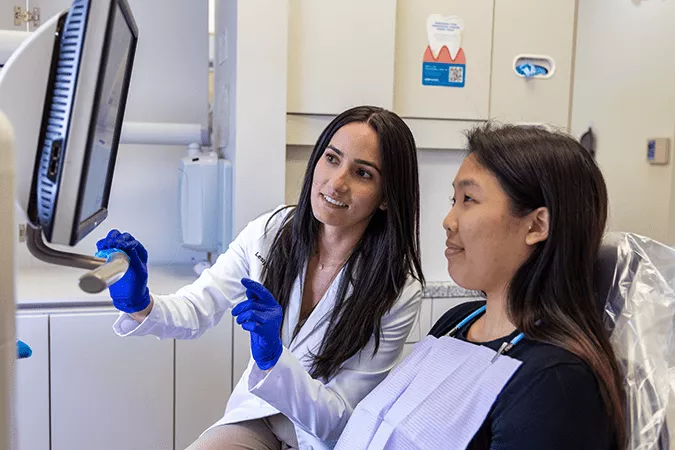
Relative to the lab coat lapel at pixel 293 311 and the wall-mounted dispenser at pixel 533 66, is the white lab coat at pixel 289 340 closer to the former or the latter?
the lab coat lapel at pixel 293 311

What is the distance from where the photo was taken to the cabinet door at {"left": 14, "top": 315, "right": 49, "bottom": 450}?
2023mm

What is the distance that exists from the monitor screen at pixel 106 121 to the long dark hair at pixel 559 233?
2.01 ft

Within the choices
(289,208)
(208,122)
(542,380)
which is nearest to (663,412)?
(542,380)

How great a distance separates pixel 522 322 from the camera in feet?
3.56

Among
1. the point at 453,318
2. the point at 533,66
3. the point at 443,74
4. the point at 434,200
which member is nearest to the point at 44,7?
the point at 443,74

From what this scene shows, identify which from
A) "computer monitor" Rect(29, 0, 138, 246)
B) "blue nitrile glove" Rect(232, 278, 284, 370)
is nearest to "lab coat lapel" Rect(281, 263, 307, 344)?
"blue nitrile glove" Rect(232, 278, 284, 370)

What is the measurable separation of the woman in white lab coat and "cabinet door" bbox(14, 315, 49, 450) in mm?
660

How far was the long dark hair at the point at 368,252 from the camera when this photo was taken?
152cm

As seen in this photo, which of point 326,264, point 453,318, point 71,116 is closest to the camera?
point 71,116

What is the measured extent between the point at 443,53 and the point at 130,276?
1.47m

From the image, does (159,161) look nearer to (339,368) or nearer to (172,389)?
(172,389)

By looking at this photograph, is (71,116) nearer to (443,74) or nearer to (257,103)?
(257,103)

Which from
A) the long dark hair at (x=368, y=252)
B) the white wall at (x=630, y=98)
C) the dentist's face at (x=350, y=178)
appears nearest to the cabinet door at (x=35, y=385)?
the long dark hair at (x=368, y=252)

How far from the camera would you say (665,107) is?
2.34 m
